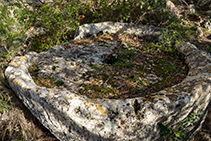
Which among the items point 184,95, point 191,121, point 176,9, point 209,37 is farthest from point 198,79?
point 176,9

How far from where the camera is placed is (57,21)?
6000 mm

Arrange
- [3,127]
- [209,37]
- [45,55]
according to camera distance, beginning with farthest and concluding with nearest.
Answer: [209,37] → [45,55] → [3,127]

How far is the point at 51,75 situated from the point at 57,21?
3256 mm

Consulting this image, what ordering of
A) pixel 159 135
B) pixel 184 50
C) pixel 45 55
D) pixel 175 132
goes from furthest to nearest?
pixel 184 50
pixel 45 55
pixel 175 132
pixel 159 135

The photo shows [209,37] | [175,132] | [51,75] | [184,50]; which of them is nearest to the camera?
[175,132]

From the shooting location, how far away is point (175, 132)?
3.11 m

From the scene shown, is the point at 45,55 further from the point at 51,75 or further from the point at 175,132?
the point at 175,132

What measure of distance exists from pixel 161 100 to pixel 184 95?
621mm

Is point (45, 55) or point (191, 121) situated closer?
point (191, 121)

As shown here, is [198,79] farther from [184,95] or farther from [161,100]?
[161,100]

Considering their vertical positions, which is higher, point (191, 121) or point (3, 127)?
point (191, 121)

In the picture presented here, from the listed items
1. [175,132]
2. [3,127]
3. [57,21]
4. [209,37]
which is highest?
[57,21]

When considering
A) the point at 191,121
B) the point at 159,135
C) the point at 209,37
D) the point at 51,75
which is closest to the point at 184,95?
the point at 191,121

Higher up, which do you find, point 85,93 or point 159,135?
point 85,93
